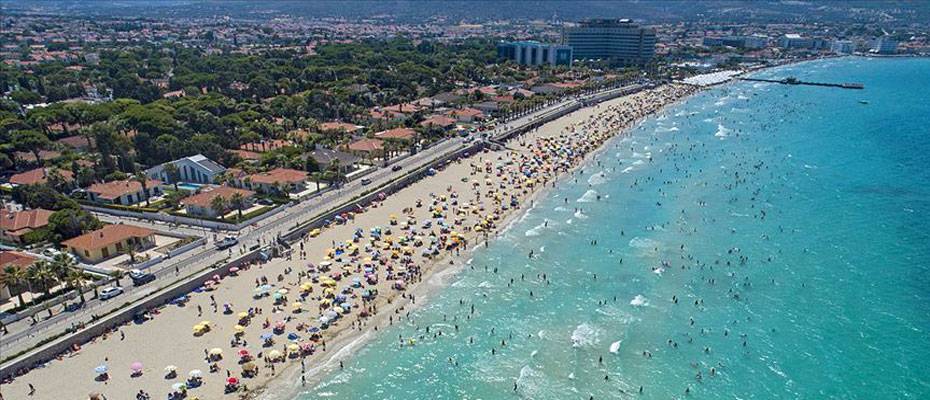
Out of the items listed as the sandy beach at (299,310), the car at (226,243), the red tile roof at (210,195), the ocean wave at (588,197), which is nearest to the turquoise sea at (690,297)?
the ocean wave at (588,197)

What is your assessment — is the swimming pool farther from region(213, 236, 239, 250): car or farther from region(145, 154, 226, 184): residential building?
region(213, 236, 239, 250): car

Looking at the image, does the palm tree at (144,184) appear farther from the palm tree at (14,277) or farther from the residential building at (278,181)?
the palm tree at (14,277)

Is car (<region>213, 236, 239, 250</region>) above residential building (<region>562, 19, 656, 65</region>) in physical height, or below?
below

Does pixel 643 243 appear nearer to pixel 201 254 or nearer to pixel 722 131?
pixel 201 254

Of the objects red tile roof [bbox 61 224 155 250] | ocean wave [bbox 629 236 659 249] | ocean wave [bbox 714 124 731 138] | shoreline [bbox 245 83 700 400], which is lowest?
shoreline [bbox 245 83 700 400]

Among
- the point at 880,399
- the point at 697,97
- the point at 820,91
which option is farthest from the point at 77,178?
the point at 820,91

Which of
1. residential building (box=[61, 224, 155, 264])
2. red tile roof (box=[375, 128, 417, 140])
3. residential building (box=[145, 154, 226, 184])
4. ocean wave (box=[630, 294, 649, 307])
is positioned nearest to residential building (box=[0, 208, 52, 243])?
residential building (box=[61, 224, 155, 264])
